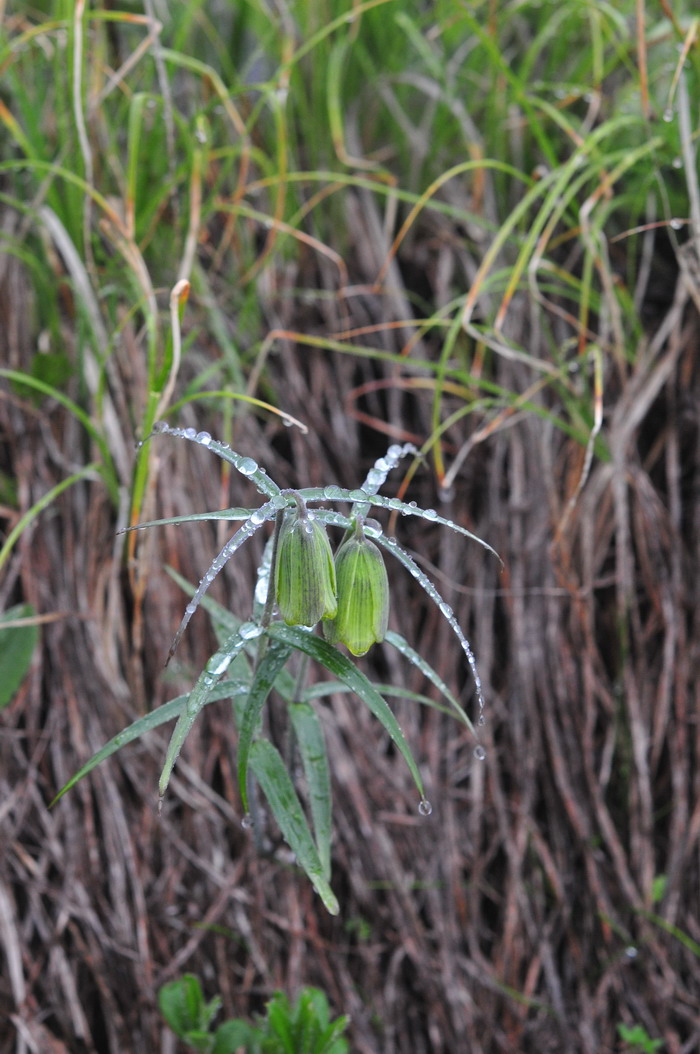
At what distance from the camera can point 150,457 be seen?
1161 millimetres

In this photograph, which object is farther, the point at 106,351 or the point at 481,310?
the point at 481,310

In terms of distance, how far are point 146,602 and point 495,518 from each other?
1.87ft

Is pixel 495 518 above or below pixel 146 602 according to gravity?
above

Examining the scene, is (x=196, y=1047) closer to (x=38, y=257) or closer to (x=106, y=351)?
(x=106, y=351)

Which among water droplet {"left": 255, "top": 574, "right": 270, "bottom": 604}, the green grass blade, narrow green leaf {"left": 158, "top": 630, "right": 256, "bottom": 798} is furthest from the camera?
the green grass blade

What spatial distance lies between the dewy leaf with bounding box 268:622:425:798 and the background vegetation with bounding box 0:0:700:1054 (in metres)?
0.41

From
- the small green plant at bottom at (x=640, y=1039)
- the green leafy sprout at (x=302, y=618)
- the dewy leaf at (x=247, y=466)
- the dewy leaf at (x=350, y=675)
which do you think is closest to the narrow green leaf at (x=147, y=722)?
the green leafy sprout at (x=302, y=618)

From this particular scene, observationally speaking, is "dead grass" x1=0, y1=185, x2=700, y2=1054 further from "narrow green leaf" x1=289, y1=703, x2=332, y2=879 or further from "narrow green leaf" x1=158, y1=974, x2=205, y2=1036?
"narrow green leaf" x1=289, y1=703, x2=332, y2=879

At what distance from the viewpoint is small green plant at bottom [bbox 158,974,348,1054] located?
961 mm

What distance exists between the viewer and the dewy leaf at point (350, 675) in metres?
0.74

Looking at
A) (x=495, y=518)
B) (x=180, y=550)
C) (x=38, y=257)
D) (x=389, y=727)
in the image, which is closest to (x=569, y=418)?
(x=495, y=518)

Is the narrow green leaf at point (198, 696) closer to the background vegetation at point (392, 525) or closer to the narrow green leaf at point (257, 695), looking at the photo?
the narrow green leaf at point (257, 695)

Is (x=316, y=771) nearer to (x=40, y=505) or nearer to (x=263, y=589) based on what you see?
(x=263, y=589)

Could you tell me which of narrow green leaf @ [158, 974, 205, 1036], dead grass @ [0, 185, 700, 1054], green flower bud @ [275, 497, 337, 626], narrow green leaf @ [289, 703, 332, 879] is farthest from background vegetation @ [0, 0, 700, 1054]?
green flower bud @ [275, 497, 337, 626]
